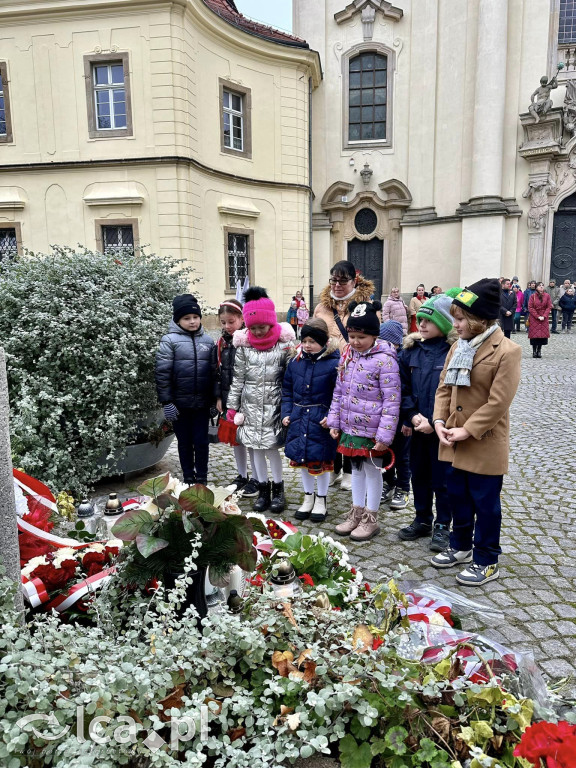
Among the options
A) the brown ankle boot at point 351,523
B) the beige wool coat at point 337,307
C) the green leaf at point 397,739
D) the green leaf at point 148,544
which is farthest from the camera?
the beige wool coat at point 337,307

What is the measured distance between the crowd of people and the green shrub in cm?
41

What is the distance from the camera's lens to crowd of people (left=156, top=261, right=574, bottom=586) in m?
3.41

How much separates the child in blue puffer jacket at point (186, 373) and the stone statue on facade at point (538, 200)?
1800cm

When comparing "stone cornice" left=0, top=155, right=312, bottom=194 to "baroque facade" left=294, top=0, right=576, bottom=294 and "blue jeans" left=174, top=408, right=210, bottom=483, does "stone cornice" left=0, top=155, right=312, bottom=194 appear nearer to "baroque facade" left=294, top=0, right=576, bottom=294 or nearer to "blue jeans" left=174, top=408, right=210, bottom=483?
"baroque facade" left=294, top=0, right=576, bottom=294

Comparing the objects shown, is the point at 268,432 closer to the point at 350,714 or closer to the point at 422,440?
the point at 422,440

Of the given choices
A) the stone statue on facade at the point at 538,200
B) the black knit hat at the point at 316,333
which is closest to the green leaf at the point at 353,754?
the black knit hat at the point at 316,333

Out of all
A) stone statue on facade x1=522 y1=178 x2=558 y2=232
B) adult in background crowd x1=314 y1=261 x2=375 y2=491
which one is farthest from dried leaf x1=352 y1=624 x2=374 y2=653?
stone statue on facade x1=522 y1=178 x2=558 y2=232

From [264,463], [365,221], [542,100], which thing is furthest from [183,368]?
[542,100]

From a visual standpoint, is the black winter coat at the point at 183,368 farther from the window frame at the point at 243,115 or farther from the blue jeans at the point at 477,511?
the window frame at the point at 243,115

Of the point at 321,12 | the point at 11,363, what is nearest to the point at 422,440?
the point at 11,363

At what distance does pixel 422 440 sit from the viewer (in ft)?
13.8

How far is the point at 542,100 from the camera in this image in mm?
18875

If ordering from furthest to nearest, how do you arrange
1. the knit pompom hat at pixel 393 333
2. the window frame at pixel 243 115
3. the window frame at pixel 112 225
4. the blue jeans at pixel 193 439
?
the window frame at pixel 243 115 → the window frame at pixel 112 225 → the knit pompom hat at pixel 393 333 → the blue jeans at pixel 193 439

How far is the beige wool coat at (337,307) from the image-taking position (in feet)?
16.1
